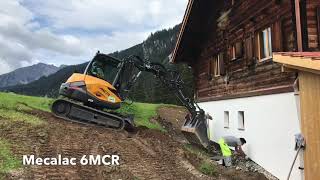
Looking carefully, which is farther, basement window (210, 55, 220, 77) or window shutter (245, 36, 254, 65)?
basement window (210, 55, 220, 77)

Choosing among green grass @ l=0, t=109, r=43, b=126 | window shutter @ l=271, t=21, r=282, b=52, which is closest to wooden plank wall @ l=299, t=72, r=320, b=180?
window shutter @ l=271, t=21, r=282, b=52

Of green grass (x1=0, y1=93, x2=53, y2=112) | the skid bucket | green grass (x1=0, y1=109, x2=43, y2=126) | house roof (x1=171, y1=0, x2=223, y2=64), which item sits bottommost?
the skid bucket

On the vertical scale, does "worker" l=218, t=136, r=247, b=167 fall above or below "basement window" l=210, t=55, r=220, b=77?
below

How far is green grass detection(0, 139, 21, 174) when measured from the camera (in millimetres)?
10189

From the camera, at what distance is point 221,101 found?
60.3ft

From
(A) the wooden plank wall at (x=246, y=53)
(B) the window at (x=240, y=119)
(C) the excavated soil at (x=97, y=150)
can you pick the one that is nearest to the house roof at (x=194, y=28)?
(A) the wooden plank wall at (x=246, y=53)

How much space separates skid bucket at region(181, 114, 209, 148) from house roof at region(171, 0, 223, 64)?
539 centimetres

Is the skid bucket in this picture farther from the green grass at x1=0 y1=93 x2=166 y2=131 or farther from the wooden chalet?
the green grass at x1=0 y1=93 x2=166 y2=131

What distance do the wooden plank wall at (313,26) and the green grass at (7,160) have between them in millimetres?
8560

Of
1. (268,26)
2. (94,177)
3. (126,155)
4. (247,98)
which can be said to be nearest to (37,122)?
(126,155)

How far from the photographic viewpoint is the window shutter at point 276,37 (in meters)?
12.7

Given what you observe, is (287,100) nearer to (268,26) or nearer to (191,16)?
(268,26)

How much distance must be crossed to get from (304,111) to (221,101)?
7773mm

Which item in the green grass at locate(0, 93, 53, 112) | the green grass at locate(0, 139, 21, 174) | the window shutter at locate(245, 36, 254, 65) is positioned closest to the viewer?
the green grass at locate(0, 139, 21, 174)
